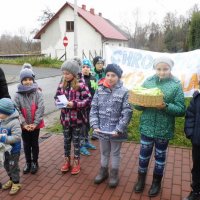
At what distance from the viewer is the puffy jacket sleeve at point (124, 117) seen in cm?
361

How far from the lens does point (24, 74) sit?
4008 mm

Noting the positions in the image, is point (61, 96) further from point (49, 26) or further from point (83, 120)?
point (49, 26)

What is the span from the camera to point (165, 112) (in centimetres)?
342

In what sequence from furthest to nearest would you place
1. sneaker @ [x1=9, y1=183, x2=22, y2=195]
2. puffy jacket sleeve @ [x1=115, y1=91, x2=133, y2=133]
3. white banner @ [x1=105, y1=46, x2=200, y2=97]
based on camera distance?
white banner @ [x1=105, y1=46, x2=200, y2=97] → sneaker @ [x1=9, y1=183, x2=22, y2=195] → puffy jacket sleeve @ [x1=115, y1=91, x2=133, y2=133]

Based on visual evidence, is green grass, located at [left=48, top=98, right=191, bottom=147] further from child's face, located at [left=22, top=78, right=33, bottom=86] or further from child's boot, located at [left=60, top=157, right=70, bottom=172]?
child's face, located at [left=22, top=78, right=33, bottom=86]

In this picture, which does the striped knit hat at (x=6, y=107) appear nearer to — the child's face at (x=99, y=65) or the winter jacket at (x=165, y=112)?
the winter jacket at (x=165, y=112)

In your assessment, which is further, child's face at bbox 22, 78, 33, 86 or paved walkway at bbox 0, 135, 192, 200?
child's face at bbox 22, 78, 33, 86

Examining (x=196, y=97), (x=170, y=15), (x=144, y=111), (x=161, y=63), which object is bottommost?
(x=144, y=111)

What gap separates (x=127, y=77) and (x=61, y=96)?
3428mm

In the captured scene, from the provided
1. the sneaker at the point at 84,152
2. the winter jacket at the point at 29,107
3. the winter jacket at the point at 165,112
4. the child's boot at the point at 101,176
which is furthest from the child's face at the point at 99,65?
the child's boot at the point at 101,176

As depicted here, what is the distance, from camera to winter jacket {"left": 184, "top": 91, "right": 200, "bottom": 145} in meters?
3.20

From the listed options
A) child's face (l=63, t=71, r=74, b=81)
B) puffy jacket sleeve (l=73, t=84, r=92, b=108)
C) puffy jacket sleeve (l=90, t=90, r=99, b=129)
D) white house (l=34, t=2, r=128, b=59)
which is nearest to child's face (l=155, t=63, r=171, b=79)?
puffy jacket sleeve (l=90, t=90, r=99, b=129)

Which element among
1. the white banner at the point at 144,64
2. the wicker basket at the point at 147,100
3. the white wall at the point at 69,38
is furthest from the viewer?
the white wall at the point at 69,38

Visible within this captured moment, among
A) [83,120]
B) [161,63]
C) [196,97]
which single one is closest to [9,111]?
[83,120]
